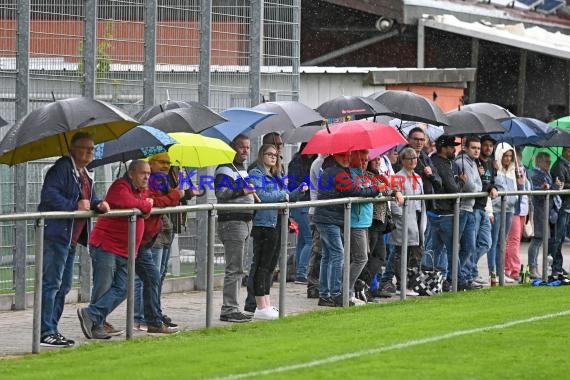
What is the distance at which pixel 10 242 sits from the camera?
15.5m

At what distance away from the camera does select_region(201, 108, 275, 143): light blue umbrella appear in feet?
50.7

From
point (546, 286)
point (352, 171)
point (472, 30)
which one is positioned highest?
point (472, 30)

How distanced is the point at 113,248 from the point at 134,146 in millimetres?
913

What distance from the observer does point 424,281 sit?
17250mm

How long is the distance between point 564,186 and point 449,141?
103 inches

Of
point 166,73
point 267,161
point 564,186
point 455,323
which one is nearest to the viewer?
point 455,323

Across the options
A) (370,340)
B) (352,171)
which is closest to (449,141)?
(352,171)

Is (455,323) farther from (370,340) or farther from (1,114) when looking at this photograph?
(1,114)

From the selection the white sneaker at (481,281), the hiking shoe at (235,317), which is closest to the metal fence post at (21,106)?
the hiking shoe at (235,317)

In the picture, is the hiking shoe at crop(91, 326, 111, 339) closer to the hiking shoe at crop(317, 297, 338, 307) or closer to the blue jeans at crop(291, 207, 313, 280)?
the hiking shoe at crop(317, 297, 338, 307)

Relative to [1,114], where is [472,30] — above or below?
above

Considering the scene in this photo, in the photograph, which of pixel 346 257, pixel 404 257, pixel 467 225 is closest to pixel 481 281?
pixel 467 225

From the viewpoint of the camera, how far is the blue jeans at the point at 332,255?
15.7 metres

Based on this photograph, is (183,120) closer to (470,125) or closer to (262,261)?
(262,261)
